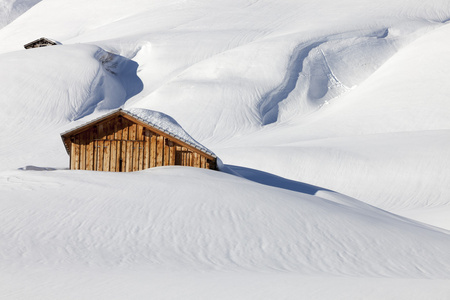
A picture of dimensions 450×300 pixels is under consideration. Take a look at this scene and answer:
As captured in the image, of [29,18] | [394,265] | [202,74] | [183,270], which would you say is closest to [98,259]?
[183,270]

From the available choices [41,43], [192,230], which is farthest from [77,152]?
[41,43]

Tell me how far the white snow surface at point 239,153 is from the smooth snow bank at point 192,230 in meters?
0.06

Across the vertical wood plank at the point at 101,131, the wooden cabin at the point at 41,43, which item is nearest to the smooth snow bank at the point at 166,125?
the vertical wood plank at the point at 101,131

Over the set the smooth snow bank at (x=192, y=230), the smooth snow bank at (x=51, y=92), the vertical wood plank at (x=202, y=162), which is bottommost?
the smooth snow bank at (x=192, y=230)

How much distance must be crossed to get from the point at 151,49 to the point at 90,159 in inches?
1306

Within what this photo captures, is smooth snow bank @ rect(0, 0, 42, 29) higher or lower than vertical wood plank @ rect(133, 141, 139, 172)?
higher

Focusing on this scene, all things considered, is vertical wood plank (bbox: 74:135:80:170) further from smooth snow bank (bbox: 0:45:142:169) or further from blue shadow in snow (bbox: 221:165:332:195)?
smooth snow bank (bbox: 0:45:142:169)

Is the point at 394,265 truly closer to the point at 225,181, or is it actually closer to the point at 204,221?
the point at 204,221

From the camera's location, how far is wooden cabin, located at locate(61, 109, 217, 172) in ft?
65.7

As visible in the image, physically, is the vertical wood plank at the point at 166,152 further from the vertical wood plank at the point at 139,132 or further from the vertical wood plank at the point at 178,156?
the vertical wood plank at the point at 139,132

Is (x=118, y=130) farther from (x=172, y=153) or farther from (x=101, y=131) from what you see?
(x=172, y=153)

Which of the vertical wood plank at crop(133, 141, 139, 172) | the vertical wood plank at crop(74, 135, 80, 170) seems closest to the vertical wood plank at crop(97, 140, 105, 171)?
the vertical wood plank at crop(74, 135, 80, 170)

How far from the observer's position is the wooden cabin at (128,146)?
2003 cm

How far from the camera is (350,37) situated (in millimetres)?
51969
